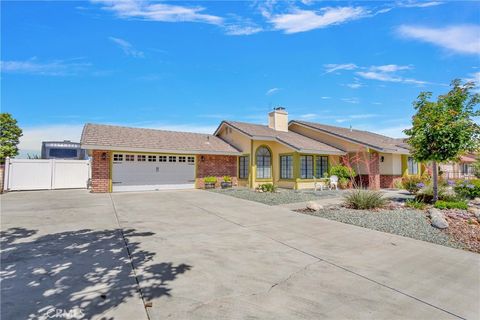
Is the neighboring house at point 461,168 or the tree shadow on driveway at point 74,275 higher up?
the neighboring house at point 461,168

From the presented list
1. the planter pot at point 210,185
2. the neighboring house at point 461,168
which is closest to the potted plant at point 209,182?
the planter pot at point 210,185

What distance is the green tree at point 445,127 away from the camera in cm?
1000

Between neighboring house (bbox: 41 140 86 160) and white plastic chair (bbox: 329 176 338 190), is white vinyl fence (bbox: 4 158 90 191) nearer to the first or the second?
neighboring house (bbox: 41 140 86 160)

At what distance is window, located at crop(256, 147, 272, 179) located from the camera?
1855 cm

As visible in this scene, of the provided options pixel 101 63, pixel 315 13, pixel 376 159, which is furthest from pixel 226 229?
pixel 376 159

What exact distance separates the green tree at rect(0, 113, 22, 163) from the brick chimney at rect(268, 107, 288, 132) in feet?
89.2

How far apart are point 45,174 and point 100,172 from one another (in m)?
4.93

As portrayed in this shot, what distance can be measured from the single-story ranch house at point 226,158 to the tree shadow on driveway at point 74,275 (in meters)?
10.2

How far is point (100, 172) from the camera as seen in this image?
1488cm

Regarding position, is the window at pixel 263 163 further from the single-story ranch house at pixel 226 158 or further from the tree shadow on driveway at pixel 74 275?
the tree shadow on driveway at pixel 74 275

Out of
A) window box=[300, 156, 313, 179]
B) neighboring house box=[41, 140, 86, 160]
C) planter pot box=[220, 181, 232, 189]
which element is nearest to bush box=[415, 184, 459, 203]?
window box=[300, 156, 313, 179]

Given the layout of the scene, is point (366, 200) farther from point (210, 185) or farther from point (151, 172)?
point (151, 172)

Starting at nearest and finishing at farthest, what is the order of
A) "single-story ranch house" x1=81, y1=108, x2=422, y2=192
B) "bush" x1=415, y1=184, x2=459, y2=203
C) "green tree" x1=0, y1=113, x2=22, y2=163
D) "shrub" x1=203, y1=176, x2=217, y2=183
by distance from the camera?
"bush" x1=415, y1=184, x2=459, y2=203
"single-story ranch house" x1=81, y1=108, x2=422, y2=192
"shrub" x1=203, y1=176, x2=217, y2=183
"green tree" x1=0, y1=113, x2=22, y2=163

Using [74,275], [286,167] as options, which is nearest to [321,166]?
[286,167]
